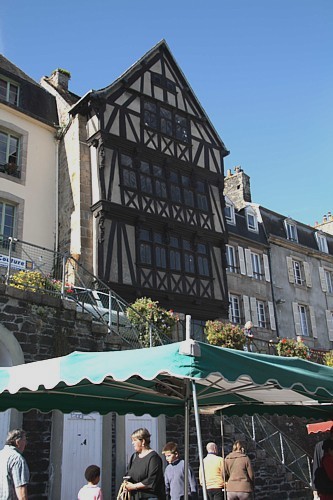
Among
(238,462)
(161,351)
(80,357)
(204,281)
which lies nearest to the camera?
(161,351)

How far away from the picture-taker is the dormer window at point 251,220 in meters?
25.6

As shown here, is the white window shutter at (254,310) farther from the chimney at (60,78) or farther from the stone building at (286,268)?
the chimney at (60,78)

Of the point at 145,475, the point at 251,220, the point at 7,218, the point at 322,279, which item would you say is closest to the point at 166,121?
the point at 7,218

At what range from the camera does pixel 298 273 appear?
88.5 ft

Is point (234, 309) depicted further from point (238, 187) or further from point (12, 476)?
point (12, 476)

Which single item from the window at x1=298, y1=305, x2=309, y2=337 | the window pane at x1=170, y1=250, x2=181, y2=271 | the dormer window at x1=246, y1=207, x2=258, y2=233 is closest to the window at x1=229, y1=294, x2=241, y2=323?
the dormer window at x1=246, y1=207, x2=258, y2=233

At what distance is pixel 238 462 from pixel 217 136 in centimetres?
1701

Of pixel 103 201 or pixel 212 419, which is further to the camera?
pixel 103 201

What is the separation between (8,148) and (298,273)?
616 inches

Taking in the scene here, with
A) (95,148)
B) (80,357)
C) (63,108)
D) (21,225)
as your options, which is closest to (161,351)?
(80,357)

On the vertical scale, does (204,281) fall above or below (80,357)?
above

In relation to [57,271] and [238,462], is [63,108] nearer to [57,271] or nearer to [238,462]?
[57,271]

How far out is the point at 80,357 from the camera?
4.63 meters

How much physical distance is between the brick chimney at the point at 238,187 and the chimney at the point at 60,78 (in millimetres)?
10472
